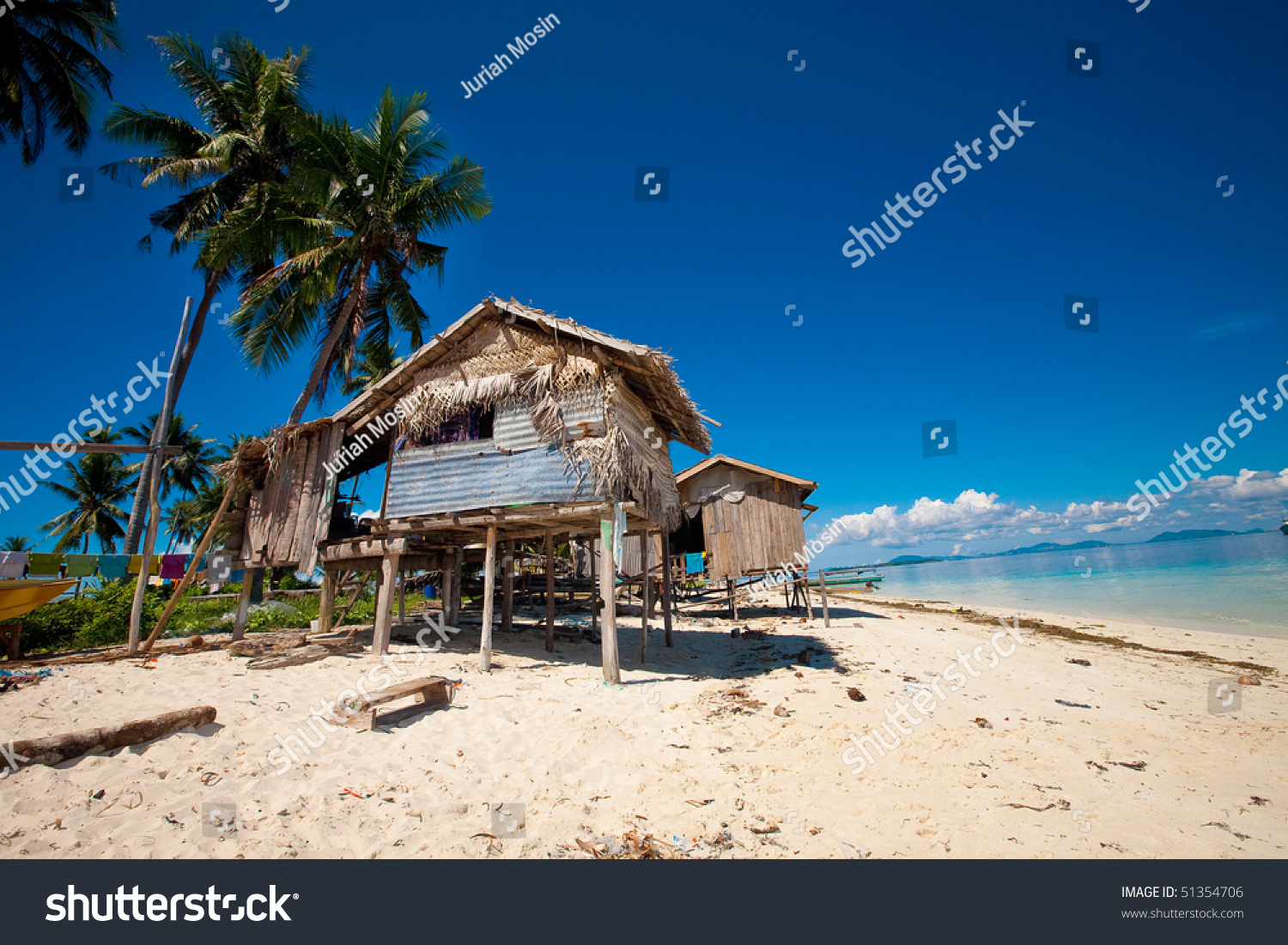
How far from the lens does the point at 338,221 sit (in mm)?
15320

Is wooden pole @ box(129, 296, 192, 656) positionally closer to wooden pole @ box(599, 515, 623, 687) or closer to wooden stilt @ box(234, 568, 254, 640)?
wooden stilt @ box(234, 568, 254, 640)

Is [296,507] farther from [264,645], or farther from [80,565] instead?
[80,565]

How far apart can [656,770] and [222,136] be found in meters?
20.4

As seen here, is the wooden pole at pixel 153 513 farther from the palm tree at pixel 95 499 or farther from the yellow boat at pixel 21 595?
the palm tree at pixel 95 499

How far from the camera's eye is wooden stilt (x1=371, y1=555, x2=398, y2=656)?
10500 millimetres

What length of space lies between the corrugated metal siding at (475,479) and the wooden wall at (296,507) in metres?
1.70

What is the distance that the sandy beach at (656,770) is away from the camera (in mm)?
4125

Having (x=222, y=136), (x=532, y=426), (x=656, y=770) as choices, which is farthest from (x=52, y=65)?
(x=656, y=770)

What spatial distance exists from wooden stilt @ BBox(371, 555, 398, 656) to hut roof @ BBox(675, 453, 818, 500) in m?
10.2

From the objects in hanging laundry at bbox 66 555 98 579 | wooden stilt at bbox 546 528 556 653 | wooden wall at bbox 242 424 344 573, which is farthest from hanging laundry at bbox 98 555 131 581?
wooden stilt at bbox 546 528 556 653
